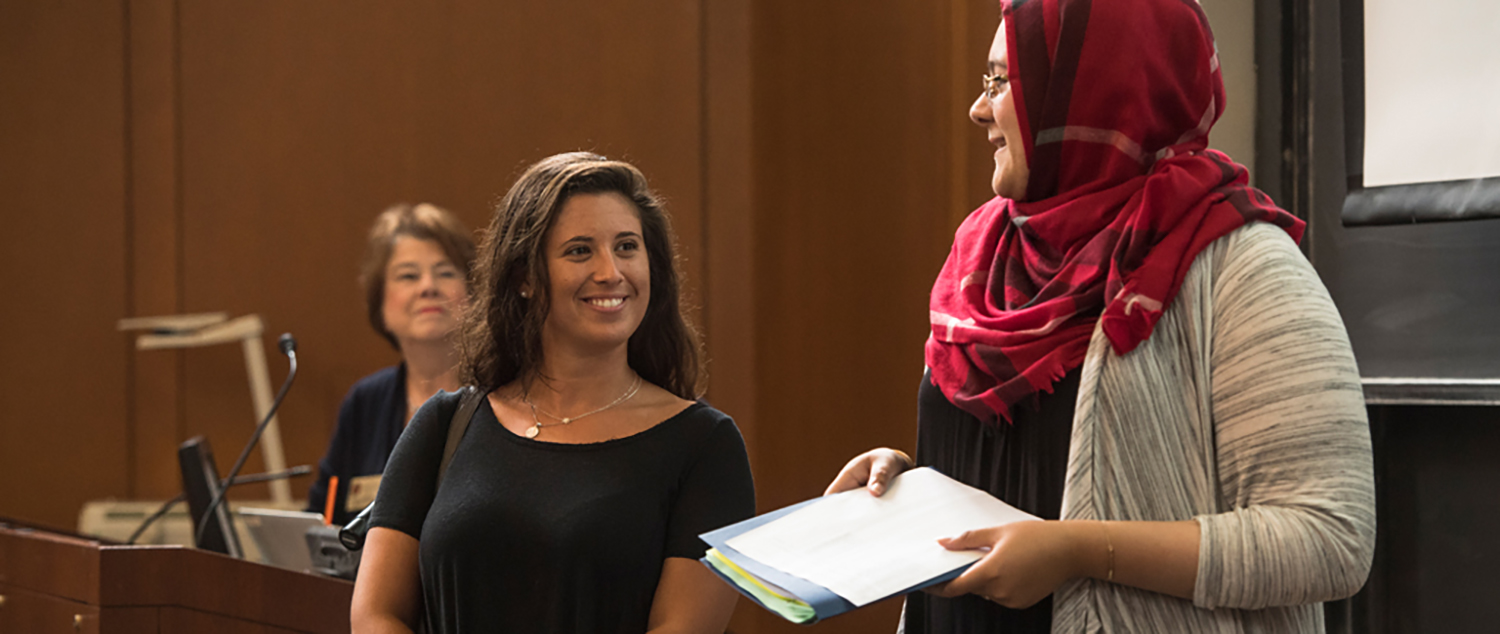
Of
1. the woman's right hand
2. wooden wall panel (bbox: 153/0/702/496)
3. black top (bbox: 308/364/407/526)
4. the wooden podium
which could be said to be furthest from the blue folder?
wooden wall panel (bbox: 153/0/702/496)

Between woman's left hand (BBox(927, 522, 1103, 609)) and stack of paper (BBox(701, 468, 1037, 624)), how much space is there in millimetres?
18

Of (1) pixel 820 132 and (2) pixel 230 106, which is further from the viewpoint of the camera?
(2) pixel 230 106

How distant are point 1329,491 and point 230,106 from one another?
3902mm

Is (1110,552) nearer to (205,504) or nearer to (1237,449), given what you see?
(1237,449)

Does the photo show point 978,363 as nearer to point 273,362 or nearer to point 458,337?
point 458,337

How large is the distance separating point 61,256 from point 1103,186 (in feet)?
13.4

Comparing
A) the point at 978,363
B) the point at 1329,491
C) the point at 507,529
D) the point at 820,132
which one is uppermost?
the point at 820,132

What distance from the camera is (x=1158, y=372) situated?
1116 mm

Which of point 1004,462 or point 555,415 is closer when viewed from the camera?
point 1004,462

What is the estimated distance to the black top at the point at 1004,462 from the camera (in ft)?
3.91

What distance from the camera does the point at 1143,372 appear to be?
1112mm

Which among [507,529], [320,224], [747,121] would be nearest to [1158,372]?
[507,529]

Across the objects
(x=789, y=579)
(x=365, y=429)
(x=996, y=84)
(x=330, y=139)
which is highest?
(x=330, y=139)

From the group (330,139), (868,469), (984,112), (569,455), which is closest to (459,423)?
(569,455)
